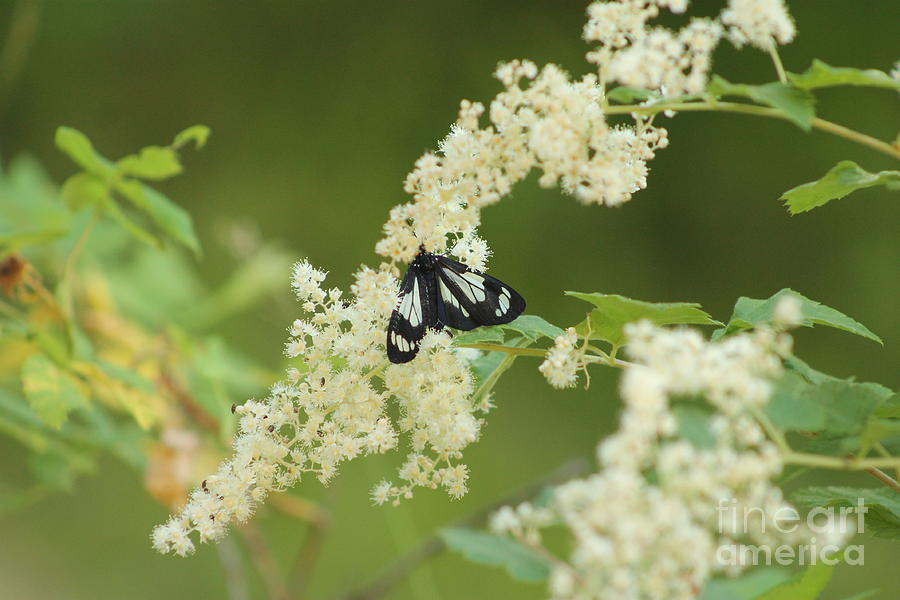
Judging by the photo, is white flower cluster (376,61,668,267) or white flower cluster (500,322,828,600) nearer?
white flower cluster (500,322,828,600)

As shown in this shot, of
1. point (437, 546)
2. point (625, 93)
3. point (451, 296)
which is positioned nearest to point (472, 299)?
point (451, 296)

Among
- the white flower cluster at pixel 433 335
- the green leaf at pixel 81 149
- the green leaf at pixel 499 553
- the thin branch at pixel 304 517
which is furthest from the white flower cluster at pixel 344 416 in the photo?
the thin branch at pixel 304 517

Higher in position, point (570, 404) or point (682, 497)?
point (570, 404)

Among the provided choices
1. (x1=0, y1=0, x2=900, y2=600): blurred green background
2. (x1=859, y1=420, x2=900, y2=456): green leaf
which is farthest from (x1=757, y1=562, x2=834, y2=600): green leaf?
(x1=0, y1=0, x2=900, y2=600): blurred green background

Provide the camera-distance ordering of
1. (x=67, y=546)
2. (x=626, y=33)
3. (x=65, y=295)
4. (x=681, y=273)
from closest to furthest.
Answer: (x=626, y=33)
(x=65, y=295)
(x=67, y=546)
(x=681, y=273)

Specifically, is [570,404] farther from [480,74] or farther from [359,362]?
[359,362]

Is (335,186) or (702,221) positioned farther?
(335,186)

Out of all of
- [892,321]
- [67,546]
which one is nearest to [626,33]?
[892,321]

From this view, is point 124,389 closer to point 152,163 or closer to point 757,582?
point 152,163

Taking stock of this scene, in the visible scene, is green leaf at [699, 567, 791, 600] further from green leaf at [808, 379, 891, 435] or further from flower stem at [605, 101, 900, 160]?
flower stem at [605, 101, 900, 160]
